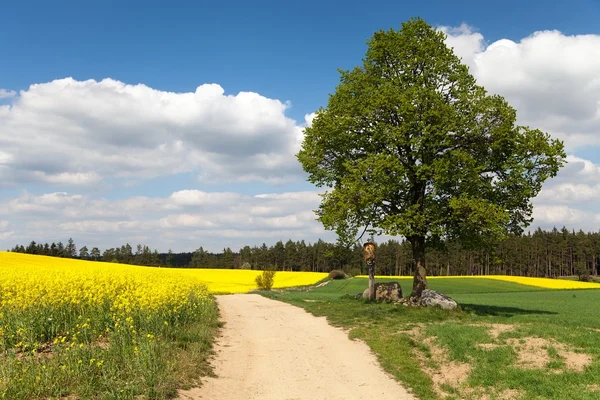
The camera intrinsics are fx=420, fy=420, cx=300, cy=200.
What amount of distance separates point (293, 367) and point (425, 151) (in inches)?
611

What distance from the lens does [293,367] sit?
13.0 meters

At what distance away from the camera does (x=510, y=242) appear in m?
141

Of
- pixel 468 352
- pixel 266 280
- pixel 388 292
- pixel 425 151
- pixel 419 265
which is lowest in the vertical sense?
pixel 266 280

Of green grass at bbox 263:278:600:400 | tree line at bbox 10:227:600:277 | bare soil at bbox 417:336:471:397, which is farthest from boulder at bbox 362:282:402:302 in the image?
tree line at bbox 10:227:600:277

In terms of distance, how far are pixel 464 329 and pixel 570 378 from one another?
5351 mm

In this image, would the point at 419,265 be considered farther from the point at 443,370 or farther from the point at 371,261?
the point at 443,370

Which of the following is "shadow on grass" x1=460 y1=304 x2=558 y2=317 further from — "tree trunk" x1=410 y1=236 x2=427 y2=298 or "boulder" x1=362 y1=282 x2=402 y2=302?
"boulder" x1=362 y1=282 x2=402 y2=302

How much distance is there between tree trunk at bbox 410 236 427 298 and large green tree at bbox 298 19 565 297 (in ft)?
0.20

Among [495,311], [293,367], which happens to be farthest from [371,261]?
[293,367]

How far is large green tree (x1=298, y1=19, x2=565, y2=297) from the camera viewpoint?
23.2 metres

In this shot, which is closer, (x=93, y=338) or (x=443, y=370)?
(x=93, y=338)

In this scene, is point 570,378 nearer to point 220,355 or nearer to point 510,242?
point 220,355

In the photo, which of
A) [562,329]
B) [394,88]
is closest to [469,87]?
[394,88]

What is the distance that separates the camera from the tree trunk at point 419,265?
25.7 metres
